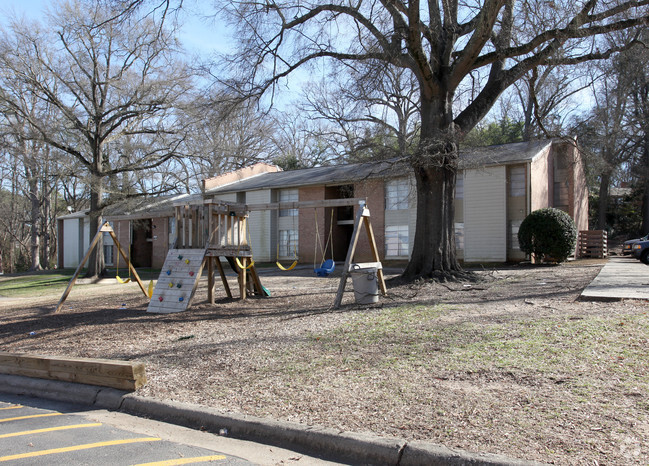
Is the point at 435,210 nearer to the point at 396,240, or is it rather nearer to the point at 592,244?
the point at 396,240

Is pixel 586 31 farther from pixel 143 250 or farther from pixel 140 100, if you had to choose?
pixel 143 250

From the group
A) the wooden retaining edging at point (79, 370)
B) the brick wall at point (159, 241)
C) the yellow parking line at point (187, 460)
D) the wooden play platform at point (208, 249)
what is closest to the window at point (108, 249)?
the brick wall at point (159, 241)

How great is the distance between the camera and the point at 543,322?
7652mm

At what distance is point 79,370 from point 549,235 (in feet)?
66.4

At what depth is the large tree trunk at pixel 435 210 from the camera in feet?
45.5

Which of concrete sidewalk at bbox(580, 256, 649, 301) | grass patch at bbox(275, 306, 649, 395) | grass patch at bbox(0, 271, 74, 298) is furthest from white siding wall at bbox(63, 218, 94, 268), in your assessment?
concrete sidewalk at bbox(580, 256, 649, 301)

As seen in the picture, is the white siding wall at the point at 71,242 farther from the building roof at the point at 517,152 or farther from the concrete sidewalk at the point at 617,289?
the concrete sidewalk at the point at 617,289

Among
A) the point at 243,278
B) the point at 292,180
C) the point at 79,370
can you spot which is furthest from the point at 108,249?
the point at 79,370

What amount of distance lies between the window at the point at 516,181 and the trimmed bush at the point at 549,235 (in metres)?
2.74

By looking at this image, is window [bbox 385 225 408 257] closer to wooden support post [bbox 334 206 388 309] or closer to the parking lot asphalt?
wooden support post [bbox 334 206 388 309]

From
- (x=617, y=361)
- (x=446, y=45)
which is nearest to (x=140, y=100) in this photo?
(x=446, y=45)

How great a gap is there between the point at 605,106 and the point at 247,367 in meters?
40.7

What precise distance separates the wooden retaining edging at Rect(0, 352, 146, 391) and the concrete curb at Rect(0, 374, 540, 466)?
10cm

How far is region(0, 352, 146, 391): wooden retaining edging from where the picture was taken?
5.77m
